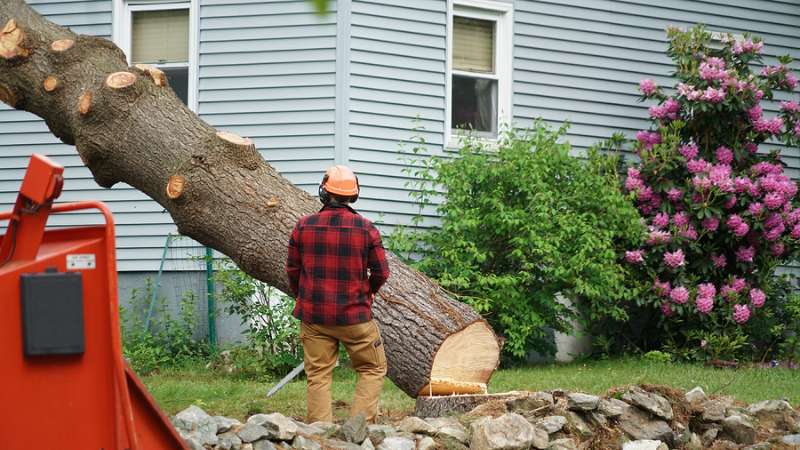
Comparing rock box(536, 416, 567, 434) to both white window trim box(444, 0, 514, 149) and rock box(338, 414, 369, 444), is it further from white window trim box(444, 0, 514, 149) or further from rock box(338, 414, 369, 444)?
white window trim box(444, 0, 514, 149)

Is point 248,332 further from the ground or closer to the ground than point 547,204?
closer to the ground

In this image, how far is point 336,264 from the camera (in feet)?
20.0

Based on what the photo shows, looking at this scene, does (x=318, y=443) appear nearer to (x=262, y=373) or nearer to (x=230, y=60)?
(x=262, y=373)

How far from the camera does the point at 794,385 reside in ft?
31.3

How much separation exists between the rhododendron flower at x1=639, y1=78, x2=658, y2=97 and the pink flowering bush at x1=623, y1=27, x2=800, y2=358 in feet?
0.04

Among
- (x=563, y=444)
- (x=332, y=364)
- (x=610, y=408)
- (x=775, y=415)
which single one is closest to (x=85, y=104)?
(x=332, y=364)

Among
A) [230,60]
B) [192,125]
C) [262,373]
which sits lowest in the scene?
[262,373]

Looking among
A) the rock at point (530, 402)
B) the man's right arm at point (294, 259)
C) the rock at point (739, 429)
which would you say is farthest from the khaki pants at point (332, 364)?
the rock at point (739, 429)

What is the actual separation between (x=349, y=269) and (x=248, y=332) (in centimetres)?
524

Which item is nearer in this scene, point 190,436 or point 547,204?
point 190,436

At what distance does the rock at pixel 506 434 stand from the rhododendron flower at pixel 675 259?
6445 mm

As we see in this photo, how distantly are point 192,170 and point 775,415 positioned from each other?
3841mm

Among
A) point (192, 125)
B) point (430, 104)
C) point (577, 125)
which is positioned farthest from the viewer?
point (577, 125)

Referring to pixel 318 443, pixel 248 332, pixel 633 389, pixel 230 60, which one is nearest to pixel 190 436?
pixel 318 443
